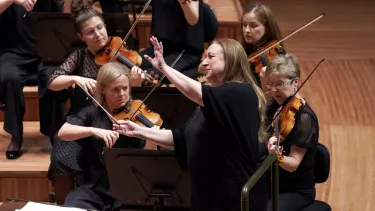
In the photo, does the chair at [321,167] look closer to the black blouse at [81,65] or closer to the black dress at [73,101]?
the black dress at [73,101]

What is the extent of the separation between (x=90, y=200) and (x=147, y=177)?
1.63 feet

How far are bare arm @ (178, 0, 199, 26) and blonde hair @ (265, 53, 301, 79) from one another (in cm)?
84

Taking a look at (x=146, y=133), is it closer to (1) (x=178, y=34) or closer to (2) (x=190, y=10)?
(2) (x=190, y=10)

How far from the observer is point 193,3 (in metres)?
4.05

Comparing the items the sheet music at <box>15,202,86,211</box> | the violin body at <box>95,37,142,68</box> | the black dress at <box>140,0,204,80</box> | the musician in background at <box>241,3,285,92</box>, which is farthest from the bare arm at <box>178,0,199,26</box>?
the sheet music at <box>15,202,86,211</box>

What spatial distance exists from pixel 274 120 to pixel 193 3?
1080 mm

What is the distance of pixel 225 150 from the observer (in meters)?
2.78

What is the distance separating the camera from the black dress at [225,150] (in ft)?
8.96

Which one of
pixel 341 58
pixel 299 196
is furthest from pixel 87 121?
pixel 341 58

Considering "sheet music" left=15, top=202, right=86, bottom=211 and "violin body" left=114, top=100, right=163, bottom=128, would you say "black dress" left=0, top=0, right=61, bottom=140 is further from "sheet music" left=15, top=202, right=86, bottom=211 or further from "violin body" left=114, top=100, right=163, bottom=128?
"sheet music" left=15, top=202, right=86, bottom=211

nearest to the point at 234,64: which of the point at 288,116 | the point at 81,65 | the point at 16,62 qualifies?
the point at 288,116

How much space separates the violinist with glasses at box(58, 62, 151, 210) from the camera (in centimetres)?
336

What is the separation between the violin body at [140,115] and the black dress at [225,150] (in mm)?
493

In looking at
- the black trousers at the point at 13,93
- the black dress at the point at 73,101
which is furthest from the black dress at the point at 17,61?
the black dress at the point at 73,101
